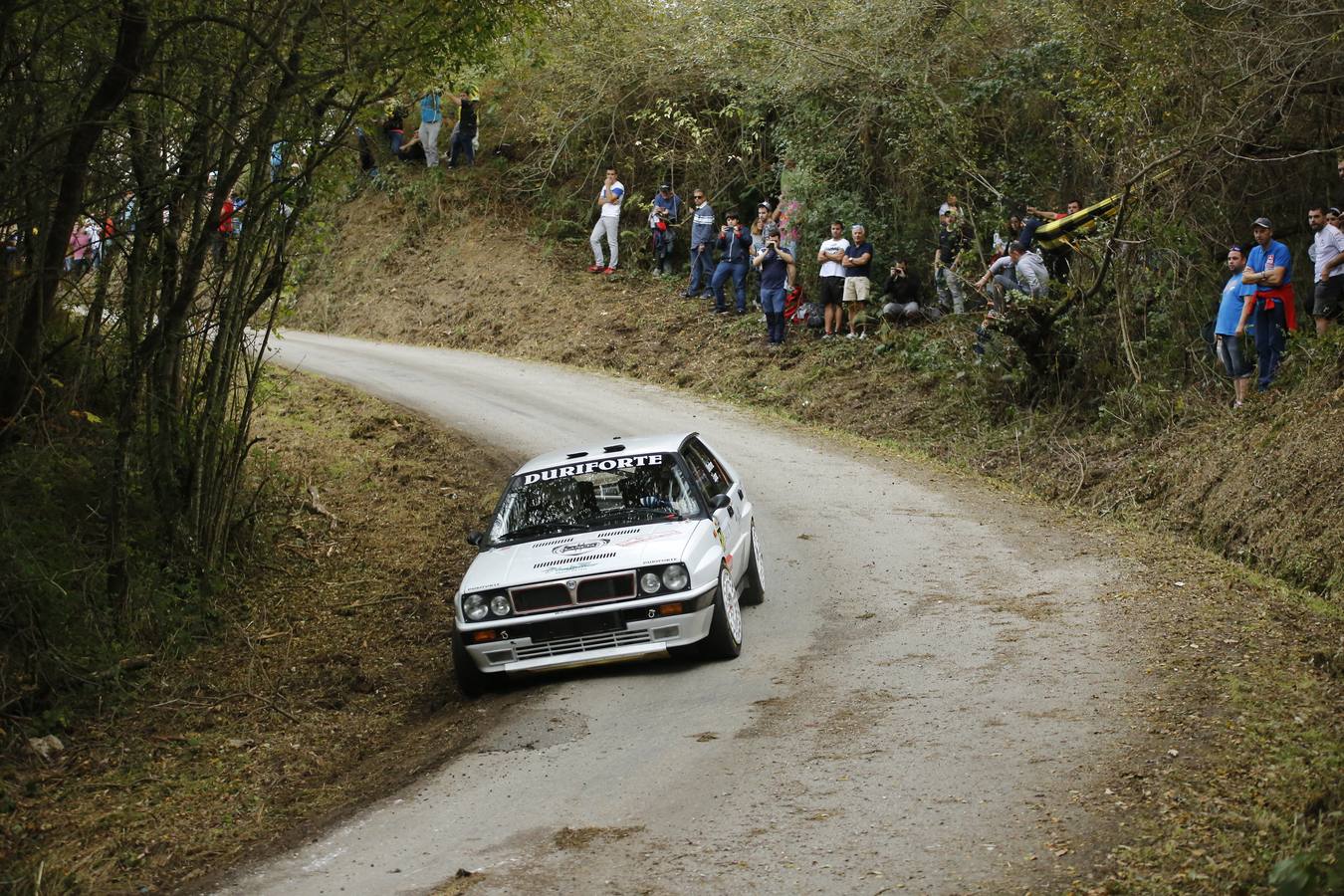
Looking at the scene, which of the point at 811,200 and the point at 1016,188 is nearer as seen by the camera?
the point at 1016,188

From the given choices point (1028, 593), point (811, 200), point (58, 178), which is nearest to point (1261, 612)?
point (1028, 593)

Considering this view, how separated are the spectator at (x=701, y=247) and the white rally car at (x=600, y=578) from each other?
1528 centimetres

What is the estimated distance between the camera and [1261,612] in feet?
32.3

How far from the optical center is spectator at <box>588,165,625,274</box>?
27.7 metres

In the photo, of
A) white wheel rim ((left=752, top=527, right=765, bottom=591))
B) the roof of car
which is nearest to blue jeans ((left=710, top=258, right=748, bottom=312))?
white wheel rim ((left=752, top=527, right=765, bottom=591))

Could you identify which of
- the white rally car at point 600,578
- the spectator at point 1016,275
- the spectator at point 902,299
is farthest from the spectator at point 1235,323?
the white rally car at point 600,578

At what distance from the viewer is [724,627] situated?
9.57 metres

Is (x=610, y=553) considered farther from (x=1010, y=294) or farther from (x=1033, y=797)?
(x=1010, y=294)

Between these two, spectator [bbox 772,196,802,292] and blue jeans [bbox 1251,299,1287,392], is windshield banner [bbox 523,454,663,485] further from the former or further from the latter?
spectator [bbox 772,196,802,292]

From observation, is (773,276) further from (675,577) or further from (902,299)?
(675,577)

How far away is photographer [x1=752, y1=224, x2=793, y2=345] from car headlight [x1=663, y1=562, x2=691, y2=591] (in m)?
14.0

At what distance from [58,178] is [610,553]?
4929mm

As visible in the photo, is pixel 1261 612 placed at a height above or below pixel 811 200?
below

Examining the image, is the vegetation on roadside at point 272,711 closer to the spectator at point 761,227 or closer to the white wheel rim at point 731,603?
the white wheel rim at point 731,603
